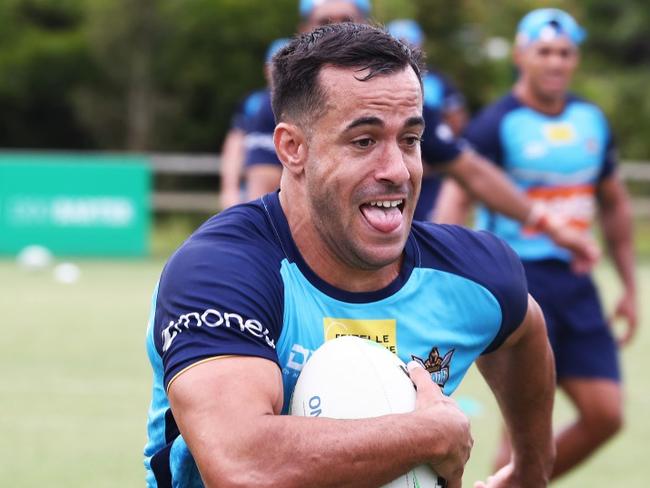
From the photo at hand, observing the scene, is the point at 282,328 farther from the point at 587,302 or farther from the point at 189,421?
the point at 587,302

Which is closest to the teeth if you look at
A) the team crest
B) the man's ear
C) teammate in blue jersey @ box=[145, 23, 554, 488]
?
teammate in blue jersey @ box=[145, 23, 554, 488]

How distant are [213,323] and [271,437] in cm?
32

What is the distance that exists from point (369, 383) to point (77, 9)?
1436 inches

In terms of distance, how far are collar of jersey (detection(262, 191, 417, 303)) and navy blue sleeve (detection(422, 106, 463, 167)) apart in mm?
2851

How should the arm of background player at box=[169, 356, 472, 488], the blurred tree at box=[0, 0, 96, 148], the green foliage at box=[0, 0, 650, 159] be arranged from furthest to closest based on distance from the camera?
the blurred tree at box=[0, 0, 96, 148]
the green foliage at box=[0, 0, 650, 159]
the arm of background player at box=[169, 356, 472, 488]

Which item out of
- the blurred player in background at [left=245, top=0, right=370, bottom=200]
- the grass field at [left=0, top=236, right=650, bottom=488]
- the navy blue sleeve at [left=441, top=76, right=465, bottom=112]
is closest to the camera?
the grass field at [left=0, top=236, right=650, bottom=488]

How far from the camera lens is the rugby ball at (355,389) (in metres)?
3.49

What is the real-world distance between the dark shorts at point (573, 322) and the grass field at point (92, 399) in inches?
27.4

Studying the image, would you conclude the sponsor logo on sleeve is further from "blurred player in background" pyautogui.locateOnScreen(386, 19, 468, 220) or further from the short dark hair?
"blurred player in background" pyautogui.locateOnScreen(386, 19, 468, 220)

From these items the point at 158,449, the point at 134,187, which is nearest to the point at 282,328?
the point at 158,449

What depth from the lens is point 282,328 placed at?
3.66 m

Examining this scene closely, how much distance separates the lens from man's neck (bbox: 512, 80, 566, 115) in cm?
781

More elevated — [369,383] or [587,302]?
[369,383]

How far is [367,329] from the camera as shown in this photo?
3.80m
